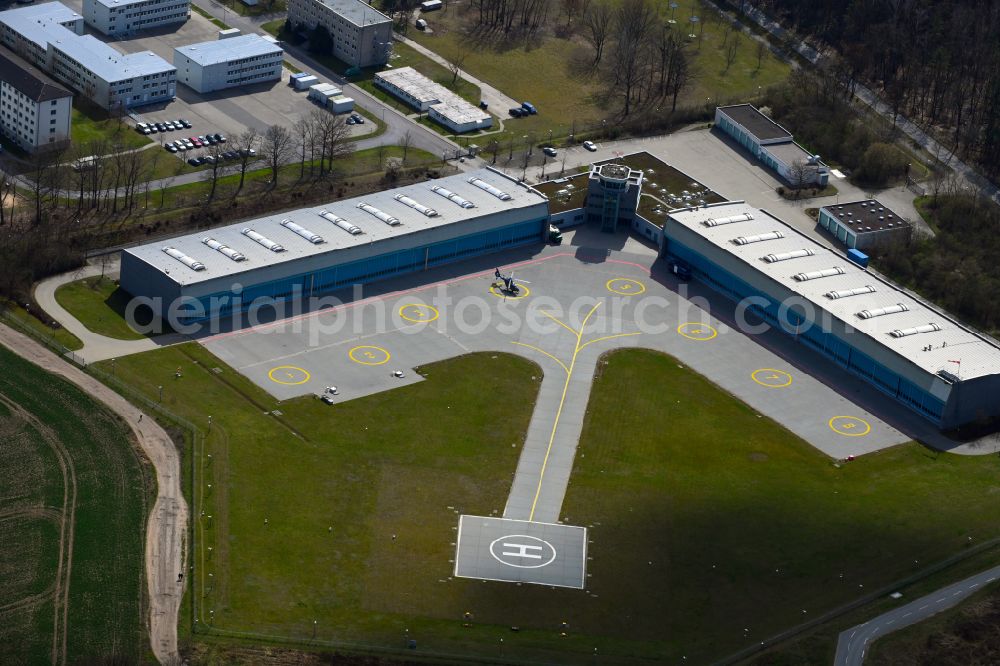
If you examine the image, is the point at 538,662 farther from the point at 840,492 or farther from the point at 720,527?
the point at 840,492

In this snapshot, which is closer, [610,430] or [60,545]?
[60,545]

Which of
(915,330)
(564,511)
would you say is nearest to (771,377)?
(915,330)

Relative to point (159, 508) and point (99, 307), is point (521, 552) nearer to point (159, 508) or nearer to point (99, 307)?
point (159, 508)

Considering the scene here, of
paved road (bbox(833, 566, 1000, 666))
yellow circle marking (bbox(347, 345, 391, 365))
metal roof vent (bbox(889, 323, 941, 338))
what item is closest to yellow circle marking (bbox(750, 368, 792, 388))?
metal roof vent (bbox(889, 323, 941, 338))

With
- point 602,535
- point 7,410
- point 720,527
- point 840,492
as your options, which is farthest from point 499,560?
point 7,410

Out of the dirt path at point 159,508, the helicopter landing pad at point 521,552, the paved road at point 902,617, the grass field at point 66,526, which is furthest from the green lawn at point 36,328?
the paved road at point 902,617

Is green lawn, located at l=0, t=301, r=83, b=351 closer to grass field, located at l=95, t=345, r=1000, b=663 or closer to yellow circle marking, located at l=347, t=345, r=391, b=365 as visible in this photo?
grass field, located at l=95, t=345, r=1000, b=663
